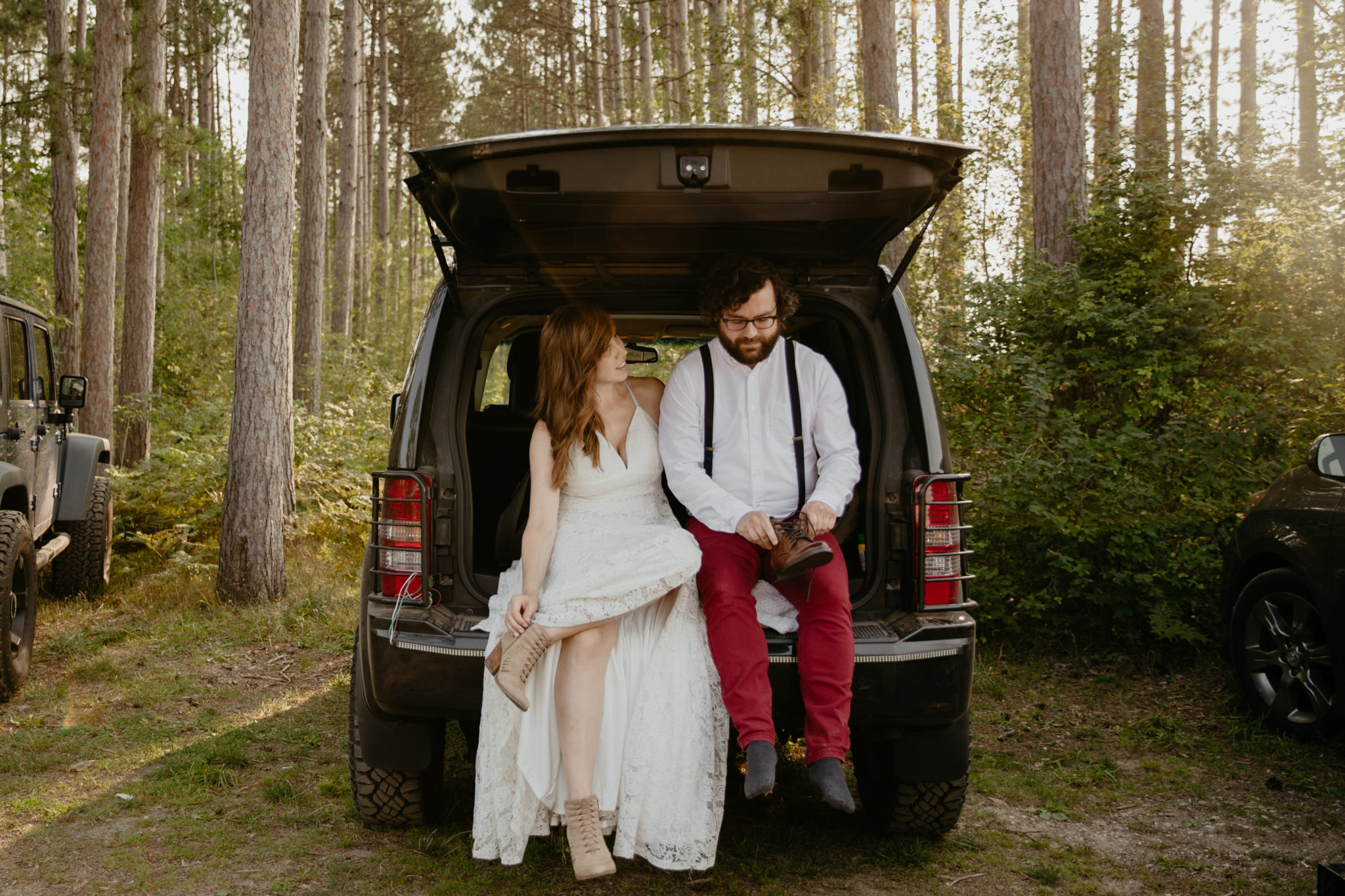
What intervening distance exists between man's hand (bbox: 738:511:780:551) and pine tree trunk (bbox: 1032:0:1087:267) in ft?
18.7

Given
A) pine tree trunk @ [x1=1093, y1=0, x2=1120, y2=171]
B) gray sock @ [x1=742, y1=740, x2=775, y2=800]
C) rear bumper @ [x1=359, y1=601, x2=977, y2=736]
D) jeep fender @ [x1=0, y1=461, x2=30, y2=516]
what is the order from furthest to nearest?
pine tree trunk @ [x1=1093, y1=0, x2=1120, y2=171] < jeep fender @ [x1=0, y1=461, x2=30, y2=516] < rear bumper @ [x1=359, y1=601, x2=977, y2=736] < gray sock @ [x1=742, y1=740, x2=775, y2=800]

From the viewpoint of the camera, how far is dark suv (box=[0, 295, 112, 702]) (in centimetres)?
515

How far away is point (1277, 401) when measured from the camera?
6.23 metres

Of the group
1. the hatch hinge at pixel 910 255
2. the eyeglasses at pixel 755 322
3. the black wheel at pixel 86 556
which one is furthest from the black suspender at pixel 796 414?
the black wheel at pixel 86 556

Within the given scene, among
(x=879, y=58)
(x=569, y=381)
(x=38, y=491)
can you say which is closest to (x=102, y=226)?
(x=38, y=491)

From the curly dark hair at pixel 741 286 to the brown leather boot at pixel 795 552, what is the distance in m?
0.70

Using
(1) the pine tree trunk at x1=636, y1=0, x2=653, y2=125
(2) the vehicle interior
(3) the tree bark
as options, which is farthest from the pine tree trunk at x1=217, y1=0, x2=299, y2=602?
(1) the pine tree trunk at x1=636, y1=0, x2=653, y2=125

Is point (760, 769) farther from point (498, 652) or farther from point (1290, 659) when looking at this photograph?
point (1290, 659)

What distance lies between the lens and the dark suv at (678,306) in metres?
2.85

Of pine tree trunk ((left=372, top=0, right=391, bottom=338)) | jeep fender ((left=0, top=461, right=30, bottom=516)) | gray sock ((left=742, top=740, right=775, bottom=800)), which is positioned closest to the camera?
gray sock ((left=742, top=740, right=775, bottom=800))

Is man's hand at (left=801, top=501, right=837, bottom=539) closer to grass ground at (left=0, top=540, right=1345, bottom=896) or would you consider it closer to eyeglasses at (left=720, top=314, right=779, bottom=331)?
eyeglasses at (left=720, top=314, right=779, bottom=331)

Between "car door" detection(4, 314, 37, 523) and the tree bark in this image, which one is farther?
the tree bark

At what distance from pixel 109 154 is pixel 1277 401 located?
1203 centimetres

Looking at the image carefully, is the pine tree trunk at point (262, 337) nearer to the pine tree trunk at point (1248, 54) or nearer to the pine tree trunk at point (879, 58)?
the pine tree trunk at point (879, 58)
